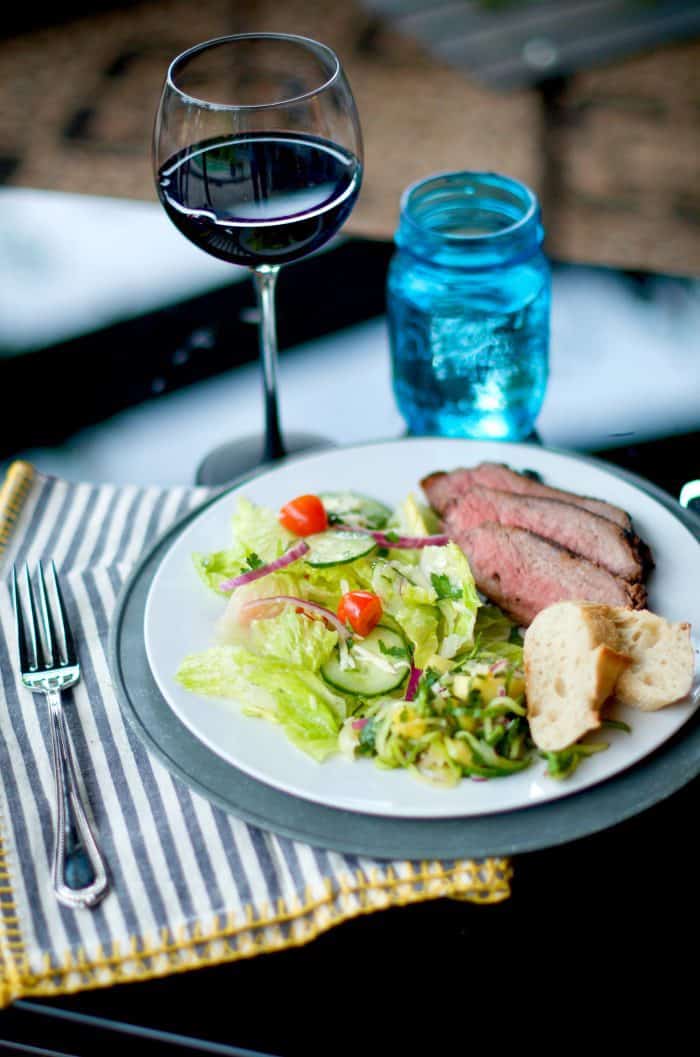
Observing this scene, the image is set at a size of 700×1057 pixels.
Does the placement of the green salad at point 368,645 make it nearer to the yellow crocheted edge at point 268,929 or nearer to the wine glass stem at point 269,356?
the yellow crocheted edge at point 268,929

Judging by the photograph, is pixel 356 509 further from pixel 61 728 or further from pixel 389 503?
pixel 61 728

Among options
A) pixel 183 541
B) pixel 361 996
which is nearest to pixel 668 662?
pixel 361 996

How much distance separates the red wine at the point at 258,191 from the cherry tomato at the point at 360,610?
23.3 inches

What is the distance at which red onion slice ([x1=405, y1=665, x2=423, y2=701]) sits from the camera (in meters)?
1.56

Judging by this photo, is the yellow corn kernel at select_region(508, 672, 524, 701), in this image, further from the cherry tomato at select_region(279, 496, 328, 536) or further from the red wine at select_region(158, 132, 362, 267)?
the red wine at select_region(158, 132, 362, 267)

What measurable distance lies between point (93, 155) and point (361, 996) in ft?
15.7

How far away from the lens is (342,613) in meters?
1.66

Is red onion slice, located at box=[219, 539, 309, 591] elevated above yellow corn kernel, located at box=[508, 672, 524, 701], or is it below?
above

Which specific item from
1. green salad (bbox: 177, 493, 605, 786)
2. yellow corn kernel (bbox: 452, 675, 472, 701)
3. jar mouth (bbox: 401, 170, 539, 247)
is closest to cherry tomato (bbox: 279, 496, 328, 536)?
green salad (bbox: 177, 493, 605, 786)

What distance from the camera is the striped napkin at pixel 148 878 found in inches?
52.0

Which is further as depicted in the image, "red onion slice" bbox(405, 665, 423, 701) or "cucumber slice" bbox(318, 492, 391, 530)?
"cucumber slice" bbox(318, 492, 391, 530)

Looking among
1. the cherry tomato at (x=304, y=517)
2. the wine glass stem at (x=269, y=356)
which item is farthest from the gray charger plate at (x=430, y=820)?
the wine glass stem at (x=269, y=356)

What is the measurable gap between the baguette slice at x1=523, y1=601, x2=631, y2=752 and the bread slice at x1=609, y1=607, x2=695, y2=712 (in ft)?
0.06

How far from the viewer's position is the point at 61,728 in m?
1.57
